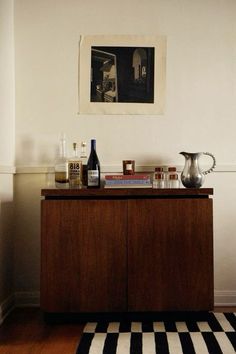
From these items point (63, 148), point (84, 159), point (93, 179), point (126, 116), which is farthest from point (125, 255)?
point (126, 116)

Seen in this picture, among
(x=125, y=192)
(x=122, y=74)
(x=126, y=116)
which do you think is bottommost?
(x=125, y=192)

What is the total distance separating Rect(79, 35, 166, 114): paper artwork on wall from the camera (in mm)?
2117

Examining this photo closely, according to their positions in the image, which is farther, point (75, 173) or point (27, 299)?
point (27, 299)

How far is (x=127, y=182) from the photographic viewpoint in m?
1.79

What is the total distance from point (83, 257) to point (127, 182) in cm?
46

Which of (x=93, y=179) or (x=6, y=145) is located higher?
(x=6, y=145)

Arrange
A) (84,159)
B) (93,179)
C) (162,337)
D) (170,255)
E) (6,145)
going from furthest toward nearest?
(84,159) < (6,145) < (93,179) < (170,255) < (162,337)

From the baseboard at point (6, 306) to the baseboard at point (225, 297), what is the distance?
1270 millimetres

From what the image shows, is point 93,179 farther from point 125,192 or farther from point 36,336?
point 36,336

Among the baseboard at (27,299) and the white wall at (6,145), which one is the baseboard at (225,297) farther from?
the white wall at (6,145)

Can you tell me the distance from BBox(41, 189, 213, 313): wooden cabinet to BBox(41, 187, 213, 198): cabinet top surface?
22 mm

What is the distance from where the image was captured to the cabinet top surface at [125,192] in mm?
1719

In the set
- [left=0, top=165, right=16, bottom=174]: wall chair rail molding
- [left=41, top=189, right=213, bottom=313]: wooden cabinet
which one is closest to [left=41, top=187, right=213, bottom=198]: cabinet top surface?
[left=41, top=189, right=213, bottom=313]: wooden cabinet

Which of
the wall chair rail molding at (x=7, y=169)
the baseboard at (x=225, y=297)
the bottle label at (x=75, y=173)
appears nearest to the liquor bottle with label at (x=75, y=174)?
the bottle label at (x=75, y=173)
